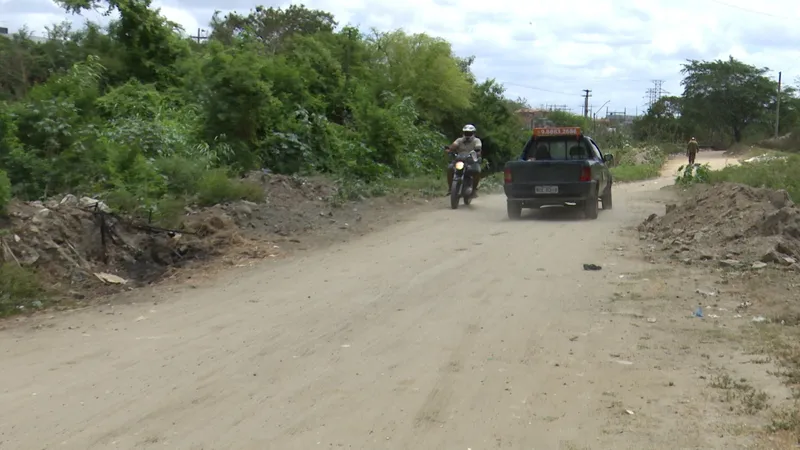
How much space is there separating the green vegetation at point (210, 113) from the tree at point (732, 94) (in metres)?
47.7

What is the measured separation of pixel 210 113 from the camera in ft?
59.7

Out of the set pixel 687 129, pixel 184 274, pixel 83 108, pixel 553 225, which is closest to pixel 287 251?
pixel 184 274

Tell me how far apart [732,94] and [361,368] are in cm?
8042

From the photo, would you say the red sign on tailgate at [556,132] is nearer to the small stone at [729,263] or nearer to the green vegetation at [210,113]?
the green vegetation at [210,113]

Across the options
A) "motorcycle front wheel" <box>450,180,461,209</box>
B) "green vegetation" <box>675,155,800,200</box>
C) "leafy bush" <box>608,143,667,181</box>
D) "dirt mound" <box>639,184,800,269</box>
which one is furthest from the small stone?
"leafy bush" <box>608,143,667,181</box>

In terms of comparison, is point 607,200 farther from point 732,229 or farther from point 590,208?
point 732,229

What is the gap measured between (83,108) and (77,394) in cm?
1183

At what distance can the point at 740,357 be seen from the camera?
681cm

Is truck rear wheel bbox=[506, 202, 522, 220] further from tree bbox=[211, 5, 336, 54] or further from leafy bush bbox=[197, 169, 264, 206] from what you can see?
tree bbox=[211, 5, 336, 54]

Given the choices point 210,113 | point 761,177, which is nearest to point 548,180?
point 210,113

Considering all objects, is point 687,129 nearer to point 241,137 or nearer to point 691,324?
point 241,137

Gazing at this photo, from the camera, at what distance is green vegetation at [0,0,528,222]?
1364 cm

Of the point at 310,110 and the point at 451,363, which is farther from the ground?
the point at 310,110

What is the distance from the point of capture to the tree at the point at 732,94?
259 feet
